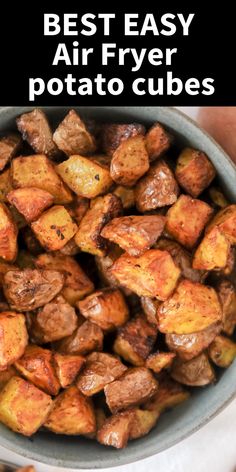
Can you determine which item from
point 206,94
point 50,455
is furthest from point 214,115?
point 50,455

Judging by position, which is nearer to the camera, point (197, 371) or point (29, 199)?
point (29, 199)

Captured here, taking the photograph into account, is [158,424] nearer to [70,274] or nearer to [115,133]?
[70,274]

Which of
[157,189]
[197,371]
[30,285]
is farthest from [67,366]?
[157,189]

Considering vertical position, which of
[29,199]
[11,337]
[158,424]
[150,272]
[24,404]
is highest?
[29,199]

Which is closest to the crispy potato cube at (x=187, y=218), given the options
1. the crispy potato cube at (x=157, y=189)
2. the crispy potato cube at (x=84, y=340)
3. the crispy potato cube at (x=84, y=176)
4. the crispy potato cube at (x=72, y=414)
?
the crispy potato cube at (x=157, y=189)

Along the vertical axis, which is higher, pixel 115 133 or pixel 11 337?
pixel 115 133

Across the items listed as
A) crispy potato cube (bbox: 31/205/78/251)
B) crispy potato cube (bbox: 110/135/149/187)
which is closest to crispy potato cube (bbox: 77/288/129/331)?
crispy potato cube (bbox: 31/205/78/251)

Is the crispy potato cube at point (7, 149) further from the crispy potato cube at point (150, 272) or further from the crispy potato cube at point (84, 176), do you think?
the crispy potato cube at point (150, 272)
